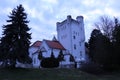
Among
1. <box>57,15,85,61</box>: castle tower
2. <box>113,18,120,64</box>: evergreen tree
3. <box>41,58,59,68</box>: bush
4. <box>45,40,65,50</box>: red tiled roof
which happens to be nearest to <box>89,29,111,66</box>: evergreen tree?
<box>113,18,120,64</box>: evergreen tree

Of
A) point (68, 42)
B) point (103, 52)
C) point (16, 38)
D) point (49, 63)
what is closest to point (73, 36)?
point (68, 42)

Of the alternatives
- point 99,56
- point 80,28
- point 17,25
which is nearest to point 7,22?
point 17,25

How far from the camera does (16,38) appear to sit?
144 feet

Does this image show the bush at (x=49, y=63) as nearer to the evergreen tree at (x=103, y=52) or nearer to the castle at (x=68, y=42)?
the evergreen tree at (x=103, y=52)

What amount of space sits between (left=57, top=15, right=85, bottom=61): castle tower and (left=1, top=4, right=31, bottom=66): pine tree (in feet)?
108

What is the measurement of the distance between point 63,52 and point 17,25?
1237 inches

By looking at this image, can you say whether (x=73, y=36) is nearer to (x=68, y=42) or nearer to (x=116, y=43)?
(x=68, y=42)

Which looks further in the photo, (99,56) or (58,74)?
(99,56)

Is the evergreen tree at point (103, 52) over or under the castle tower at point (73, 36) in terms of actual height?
under

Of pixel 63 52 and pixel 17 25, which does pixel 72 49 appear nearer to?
pixel 63 52

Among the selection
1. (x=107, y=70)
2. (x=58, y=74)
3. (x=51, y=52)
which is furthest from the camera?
(x=51, y=52)

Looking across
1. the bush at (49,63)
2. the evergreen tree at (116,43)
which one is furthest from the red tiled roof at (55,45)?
the evergreen tree at (116,43)

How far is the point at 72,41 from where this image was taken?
76875mm

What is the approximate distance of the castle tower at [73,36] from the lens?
7681cm
